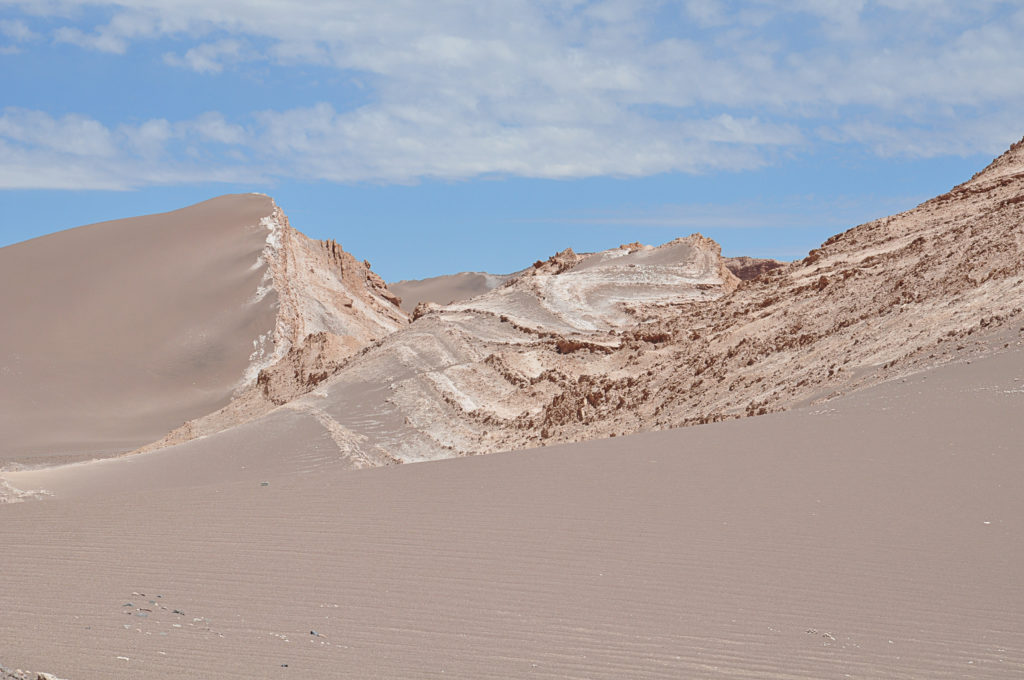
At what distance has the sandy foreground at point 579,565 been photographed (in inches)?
183

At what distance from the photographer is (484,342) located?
2391 centimetres

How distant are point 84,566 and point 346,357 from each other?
20372 mm

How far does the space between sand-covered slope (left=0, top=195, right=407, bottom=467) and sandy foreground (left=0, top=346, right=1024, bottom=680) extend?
75.9 ft

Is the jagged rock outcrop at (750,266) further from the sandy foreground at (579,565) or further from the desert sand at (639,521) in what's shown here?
the sandy foreground at (579,565)

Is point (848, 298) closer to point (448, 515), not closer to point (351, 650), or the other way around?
point (448, 515)

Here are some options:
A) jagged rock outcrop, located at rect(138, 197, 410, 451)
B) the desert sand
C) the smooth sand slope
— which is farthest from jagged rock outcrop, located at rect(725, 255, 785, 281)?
the desert sand

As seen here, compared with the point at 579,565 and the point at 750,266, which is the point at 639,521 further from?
the point at 750,266

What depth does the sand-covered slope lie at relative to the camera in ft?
111

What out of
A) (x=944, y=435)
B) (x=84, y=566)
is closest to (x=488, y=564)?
(x=84, y=566)

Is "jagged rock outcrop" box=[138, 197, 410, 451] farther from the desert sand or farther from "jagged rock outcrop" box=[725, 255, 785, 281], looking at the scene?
"jagged rock outcrop" box=[725, 255, 785, 281]

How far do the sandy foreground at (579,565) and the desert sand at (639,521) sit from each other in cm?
2

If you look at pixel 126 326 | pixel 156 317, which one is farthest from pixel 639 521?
pixel 126 326

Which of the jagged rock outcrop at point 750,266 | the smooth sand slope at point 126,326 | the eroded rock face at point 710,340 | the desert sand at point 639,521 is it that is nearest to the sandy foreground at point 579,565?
the desert sand at point 639,521

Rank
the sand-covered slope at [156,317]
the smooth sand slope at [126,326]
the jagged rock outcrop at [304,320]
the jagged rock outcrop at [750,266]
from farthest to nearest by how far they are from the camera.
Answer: the jagged rock outcrop at [750,266]
the sand-covered slope at [156,317]
the smooth sand slope at [126,326]
the jagged rock outcrop at [304,320]
